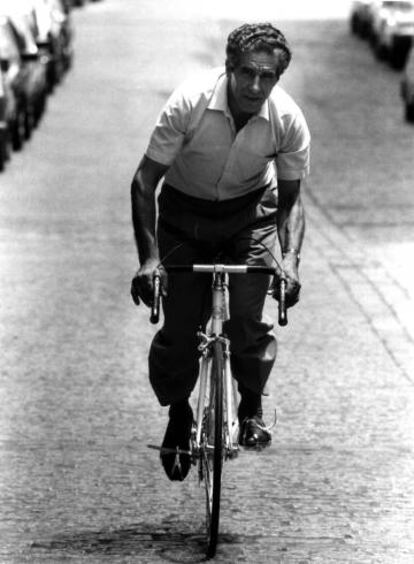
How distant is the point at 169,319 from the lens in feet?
22.2

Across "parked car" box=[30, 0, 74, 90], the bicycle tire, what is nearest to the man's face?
the bicycle tire

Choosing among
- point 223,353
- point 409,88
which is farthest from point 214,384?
point 409,88

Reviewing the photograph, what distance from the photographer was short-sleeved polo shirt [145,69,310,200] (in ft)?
20.4

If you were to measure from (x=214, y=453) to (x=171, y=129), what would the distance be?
3.80 ft

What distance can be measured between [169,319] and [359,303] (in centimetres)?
528

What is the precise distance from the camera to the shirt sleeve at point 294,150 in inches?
251

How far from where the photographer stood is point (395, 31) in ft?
110

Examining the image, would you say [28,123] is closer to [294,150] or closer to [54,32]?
[54,32]

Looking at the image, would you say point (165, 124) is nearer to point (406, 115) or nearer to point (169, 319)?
point (169, 319)

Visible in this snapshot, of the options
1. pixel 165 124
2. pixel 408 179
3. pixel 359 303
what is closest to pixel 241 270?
pixel 165 124

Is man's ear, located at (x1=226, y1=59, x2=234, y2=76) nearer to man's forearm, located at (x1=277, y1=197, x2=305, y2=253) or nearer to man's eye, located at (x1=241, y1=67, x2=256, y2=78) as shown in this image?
man's eye, located at (x1=241, y1=67, x2=256, y2=78)

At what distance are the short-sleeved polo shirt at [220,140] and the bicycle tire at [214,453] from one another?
628 millimetres

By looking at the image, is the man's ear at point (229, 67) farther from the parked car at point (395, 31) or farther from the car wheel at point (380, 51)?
the car wheel at point (380, 51)

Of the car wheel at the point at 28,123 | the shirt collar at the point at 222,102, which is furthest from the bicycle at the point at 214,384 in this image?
the car wheel at the point at 28,123
